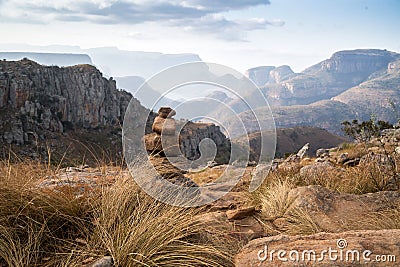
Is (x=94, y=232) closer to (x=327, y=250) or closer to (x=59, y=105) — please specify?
(x=327, y=250)

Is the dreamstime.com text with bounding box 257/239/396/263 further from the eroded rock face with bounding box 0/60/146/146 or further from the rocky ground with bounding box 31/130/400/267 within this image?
the eroded rock face with bounding box 0/60/146/146

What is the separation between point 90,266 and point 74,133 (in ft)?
179

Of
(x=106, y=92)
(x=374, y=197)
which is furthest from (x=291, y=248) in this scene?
(x=106, y=92)

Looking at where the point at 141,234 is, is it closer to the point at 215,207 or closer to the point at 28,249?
the point at 28,249

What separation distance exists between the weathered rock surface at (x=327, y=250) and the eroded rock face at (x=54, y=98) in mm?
43294

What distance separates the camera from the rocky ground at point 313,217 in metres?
2.93

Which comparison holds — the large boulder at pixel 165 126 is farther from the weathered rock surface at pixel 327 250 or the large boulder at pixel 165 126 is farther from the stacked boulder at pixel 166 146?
the weathered rock surface at pixel 327 250

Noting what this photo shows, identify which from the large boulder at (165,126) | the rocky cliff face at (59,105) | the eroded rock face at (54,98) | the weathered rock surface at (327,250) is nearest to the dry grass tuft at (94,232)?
the weathered rock surface at (327,250)

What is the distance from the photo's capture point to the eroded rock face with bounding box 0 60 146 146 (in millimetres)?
49500

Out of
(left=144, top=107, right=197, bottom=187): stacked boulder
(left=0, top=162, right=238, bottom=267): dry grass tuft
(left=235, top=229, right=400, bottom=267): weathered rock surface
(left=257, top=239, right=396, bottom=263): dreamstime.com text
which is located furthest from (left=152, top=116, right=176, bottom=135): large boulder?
(left=257, top=239, right=396, bottom=263): dreamstime.com text

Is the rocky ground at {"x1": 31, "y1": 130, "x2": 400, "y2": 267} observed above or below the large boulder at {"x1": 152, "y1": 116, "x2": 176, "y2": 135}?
below

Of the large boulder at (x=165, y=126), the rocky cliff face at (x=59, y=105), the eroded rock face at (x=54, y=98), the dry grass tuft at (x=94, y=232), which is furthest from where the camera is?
the eroded rock face at (x=54, y=98)

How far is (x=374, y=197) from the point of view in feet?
18.2

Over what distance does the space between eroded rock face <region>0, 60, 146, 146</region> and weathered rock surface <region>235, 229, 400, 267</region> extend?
43.3 metres
